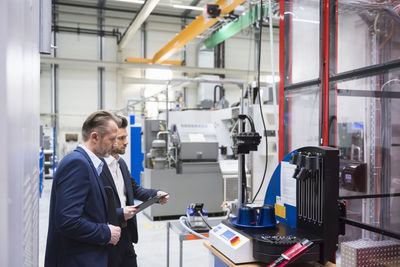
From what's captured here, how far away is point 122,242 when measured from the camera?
81.1 inches

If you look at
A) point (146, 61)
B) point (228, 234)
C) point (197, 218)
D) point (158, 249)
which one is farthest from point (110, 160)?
point (146, 61)

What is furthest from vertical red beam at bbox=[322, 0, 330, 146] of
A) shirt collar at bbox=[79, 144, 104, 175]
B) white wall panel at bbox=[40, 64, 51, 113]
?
white wall panel at bbox=[40, 64, 51, 113]

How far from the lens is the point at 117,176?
87.5 inches

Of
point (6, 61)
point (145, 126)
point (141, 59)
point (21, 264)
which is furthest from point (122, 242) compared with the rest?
point (141, 59)

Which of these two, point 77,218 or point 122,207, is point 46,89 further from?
point 77,218

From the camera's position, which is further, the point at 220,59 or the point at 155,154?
the point at 220,59

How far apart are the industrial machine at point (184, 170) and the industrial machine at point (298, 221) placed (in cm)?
353

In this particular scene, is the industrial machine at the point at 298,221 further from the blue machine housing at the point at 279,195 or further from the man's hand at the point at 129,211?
the man's hand at the point at 129,211

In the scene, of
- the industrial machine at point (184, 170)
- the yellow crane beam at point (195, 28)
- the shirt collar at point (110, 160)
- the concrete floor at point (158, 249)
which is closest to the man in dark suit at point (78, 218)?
the shirt collar at point (110, 160)

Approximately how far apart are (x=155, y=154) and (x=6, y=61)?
4.98 m

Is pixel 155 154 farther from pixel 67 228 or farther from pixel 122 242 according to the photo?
pixel 67 228

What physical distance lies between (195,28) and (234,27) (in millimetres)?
2337

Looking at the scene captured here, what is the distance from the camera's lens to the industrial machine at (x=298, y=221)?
1520 mm

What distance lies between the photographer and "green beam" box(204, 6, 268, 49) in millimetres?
7251
